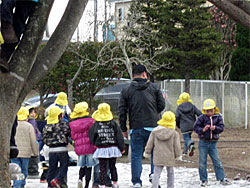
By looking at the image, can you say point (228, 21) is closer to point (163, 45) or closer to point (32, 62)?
point (163, 45)

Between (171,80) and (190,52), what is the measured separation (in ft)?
5.60

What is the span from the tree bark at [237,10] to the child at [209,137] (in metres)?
2.41

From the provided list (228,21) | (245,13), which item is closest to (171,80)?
(228,21)

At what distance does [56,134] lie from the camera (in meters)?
9.81

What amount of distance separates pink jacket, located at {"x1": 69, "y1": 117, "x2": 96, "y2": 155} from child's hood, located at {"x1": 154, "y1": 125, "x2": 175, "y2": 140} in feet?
4.57

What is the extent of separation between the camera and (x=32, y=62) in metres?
5.11

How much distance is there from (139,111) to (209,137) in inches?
65.2

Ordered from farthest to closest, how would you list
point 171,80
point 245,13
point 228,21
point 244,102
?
point 228,21, point 171,80, point 244,102, point 245,13

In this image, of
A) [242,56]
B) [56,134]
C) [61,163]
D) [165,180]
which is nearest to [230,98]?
[242,56]

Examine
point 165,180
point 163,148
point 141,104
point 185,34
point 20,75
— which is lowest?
point 165,180

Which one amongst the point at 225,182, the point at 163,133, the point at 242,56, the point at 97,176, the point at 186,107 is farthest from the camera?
the point at 242,56

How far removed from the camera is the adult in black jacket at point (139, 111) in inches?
368

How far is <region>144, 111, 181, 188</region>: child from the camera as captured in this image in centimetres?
898

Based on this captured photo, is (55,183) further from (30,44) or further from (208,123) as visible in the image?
(30,44)
